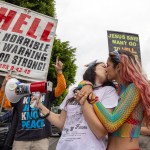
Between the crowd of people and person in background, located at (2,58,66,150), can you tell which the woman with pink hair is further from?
person in background, located at (2,58,66,150)

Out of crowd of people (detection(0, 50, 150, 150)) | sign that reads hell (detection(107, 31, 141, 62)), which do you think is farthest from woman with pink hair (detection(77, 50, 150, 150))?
sign that reads hell (detection(107, 31, 141, 62))

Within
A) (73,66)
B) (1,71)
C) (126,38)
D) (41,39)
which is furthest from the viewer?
(73,66)

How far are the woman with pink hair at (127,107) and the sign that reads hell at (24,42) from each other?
2.38 m

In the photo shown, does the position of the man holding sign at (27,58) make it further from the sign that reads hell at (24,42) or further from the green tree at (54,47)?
the green tree at (54,47)

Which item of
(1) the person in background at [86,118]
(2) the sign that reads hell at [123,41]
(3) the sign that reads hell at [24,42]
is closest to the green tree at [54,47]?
(2) the sign that reads hell at [123,41]

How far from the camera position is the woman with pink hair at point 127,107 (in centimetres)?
252

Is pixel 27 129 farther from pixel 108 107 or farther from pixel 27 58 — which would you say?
pixel 108 107

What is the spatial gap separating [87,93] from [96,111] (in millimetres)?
142

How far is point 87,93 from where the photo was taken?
2.59 metres

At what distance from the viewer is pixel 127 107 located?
253 centimetres

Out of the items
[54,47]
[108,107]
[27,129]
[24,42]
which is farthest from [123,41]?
[108,107]

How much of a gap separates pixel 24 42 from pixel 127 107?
9.07 ft

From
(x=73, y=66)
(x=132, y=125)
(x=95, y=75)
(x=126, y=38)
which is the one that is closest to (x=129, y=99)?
(x=132, y=125)

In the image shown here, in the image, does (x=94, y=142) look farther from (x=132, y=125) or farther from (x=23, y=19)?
(x=23, y=19)
